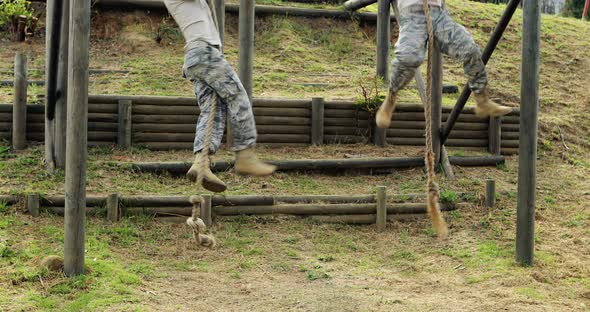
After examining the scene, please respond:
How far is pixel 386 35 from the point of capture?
11.6 metres

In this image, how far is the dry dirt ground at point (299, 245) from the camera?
6.83 meters

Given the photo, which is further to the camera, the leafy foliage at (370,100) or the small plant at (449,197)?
the leafy foliage at (370,100)

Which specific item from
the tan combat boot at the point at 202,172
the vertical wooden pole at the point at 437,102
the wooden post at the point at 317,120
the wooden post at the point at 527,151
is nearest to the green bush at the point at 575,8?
the vertical wooden pole at the point at 437,102

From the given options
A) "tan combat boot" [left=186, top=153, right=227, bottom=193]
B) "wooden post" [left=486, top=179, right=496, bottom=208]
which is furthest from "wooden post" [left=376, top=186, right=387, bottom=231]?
"tan combat boot" [left=186, top=153, right=227, bottom=193]

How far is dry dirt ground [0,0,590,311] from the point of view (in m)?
6.83

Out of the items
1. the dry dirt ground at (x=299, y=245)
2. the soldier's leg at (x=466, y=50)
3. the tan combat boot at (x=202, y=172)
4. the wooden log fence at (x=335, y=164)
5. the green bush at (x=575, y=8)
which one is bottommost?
the dry dirt ground at (x=299, y=245)

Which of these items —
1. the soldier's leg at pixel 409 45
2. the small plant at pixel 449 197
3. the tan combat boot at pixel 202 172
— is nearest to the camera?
the tan combat boot at pixel 202 172

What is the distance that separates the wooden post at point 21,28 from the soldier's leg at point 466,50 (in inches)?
349

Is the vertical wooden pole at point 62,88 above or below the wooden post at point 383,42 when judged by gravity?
below

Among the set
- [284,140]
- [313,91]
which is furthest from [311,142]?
[313,91]

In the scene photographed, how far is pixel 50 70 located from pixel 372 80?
4919mm

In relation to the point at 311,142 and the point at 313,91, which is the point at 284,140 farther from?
the point at 313,91

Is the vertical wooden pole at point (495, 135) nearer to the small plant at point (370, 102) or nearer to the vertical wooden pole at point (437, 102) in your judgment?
the vertical wooden pole at point (437, 102)

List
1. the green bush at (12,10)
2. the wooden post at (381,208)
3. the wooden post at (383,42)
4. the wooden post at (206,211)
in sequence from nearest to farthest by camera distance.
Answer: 1. the wooden post at (206,211)
2. the wooden post at (381,208)
3. the wooden post at (383,42)
4. the green bush at (12,10)
